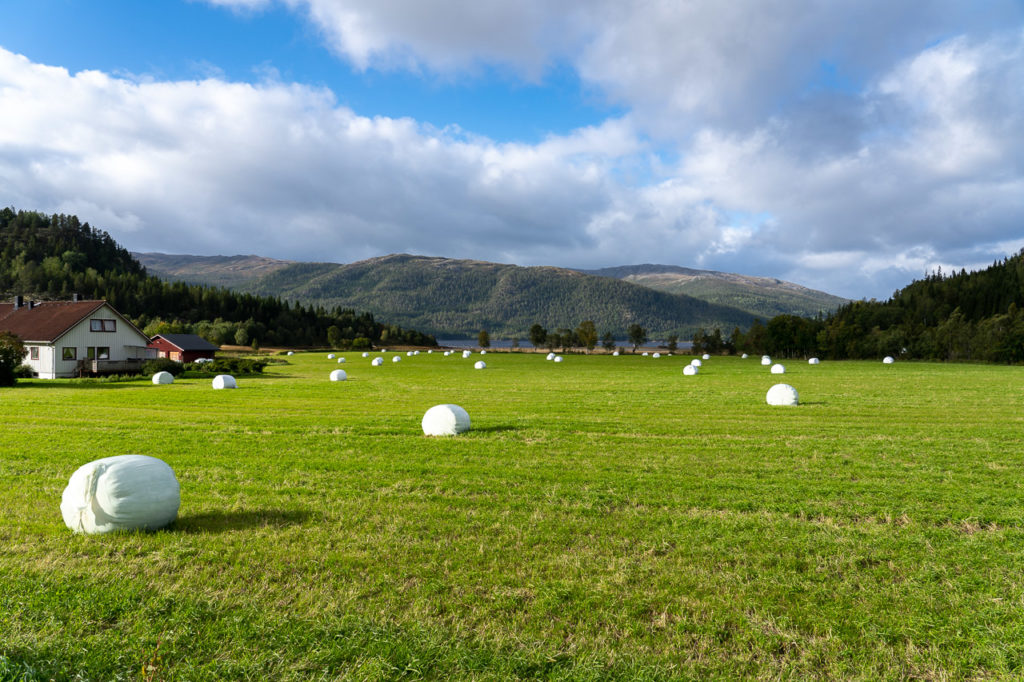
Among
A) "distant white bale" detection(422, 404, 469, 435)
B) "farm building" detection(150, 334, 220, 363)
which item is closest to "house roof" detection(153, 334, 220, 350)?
Result: "farm building" detection(150, 334, 220, 363)

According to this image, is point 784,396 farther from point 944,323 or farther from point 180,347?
point 944,323

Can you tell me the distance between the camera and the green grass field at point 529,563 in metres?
5.25

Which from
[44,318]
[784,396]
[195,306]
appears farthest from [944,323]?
[195,306]

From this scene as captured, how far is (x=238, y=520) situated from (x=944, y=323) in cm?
12230

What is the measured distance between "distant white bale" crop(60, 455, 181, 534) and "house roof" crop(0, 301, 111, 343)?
50759mm

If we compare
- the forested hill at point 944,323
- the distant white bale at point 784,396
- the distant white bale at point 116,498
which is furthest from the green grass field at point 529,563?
the forested hill at point 944,323

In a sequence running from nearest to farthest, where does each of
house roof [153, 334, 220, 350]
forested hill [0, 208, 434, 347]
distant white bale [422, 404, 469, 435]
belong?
distant white bale [422, 404, 469, 435]
house roof [153, 334, 220, 350]
forested hill [0, 208, 434, 347]

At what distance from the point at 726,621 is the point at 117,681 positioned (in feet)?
19.5

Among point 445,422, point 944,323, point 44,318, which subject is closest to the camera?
point 445,422

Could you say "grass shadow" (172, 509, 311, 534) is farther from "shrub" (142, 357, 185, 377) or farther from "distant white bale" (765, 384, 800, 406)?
"shrub" (142, 357, 185, 377)

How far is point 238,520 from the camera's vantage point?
9.27 m

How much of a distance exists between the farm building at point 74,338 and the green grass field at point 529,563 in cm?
4011

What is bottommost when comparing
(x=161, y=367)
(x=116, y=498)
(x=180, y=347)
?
(x=116, y=498)

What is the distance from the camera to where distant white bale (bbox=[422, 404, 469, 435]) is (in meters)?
17.6
